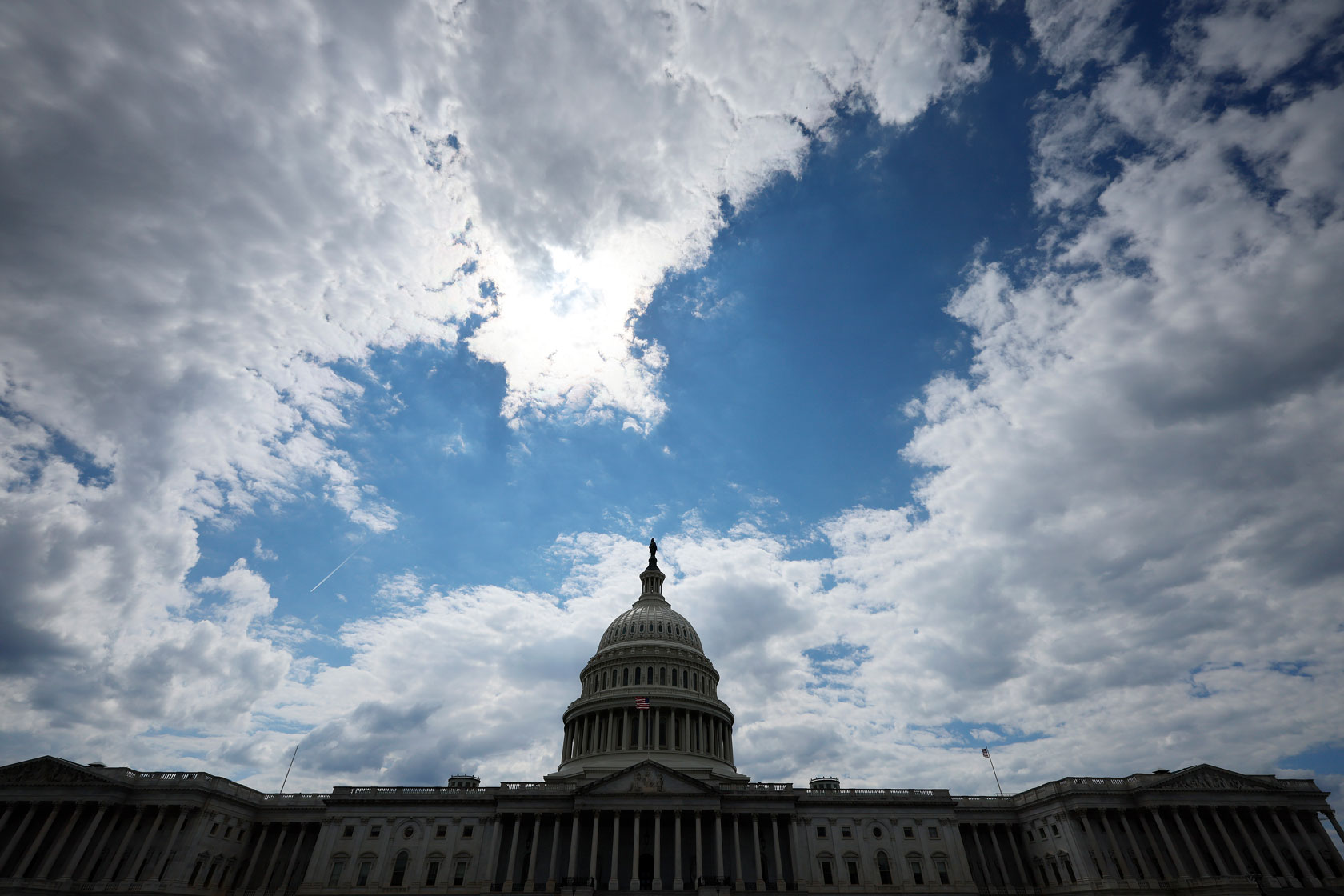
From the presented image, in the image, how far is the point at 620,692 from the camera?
267ft

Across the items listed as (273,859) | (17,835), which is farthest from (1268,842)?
(17,835)

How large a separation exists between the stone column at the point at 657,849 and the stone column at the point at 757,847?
8.37m

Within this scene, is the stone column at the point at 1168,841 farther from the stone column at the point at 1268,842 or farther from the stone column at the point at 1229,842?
the stone column at the point at 1268,842

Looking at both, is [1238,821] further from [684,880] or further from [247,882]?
[247,882]

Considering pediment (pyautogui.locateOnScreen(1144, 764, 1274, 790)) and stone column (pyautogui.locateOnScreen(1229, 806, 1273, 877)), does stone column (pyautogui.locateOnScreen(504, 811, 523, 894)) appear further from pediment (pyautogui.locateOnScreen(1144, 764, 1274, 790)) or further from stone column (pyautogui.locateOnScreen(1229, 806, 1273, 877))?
stone column (pyautogui.locateOnScreen(1229, 806, 1273, 877))

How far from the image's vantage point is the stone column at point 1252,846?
57094 mm

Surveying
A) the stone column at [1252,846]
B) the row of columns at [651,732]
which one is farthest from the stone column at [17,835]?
the stone column at [1252,846]

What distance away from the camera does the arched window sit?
5778cm

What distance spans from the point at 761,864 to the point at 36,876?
198 feet

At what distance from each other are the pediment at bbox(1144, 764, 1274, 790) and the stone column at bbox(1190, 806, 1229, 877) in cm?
205

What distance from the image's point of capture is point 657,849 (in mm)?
55969

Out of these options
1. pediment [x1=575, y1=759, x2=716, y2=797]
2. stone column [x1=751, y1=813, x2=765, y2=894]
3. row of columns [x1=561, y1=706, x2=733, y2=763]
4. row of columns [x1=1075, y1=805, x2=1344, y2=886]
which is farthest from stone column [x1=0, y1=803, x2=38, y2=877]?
row of columns [x1=1075, y1=805, x2=1344, y2=886]

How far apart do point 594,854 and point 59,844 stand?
146ft

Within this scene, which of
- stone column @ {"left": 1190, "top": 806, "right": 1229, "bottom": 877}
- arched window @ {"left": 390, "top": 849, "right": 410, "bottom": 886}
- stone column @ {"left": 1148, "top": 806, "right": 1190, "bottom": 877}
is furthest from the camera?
arched window @ {"left": 390, "top": 849, "right": 410, "bottom": 886}
